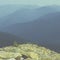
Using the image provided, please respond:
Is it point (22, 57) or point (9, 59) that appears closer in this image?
point (9, 59)

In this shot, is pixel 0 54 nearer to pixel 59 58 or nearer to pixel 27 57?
pixel 27 57

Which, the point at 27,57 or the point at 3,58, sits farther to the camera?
the point at 27,57

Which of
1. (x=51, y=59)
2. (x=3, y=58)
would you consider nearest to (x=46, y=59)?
(x=51, y=59)

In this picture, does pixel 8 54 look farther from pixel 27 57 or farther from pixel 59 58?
pixel 59 58

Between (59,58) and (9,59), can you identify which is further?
(59,58)

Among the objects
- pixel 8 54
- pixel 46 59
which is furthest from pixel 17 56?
pixel 46 59

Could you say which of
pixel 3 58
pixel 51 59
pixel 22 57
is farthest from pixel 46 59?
pixel 3 58

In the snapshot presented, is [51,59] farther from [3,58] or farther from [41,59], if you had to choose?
[3,58]
